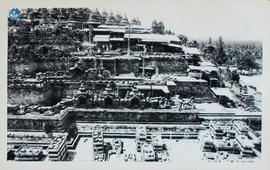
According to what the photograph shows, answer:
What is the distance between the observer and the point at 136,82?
5184mm

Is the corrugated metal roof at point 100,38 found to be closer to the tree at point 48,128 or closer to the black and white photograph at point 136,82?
the black and white photograph at point 136,82

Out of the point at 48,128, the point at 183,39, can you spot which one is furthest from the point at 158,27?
the point at 48,128

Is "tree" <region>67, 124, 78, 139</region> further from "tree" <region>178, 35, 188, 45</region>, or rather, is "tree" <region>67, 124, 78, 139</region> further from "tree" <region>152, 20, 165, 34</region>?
"tree" <region>178, 35, 188, 45</region>

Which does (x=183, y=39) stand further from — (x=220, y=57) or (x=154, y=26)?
(x=220, y=57)

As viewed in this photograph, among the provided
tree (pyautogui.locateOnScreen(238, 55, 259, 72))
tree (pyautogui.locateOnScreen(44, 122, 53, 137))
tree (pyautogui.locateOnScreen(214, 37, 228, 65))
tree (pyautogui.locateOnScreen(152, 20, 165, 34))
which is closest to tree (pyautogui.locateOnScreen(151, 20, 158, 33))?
tree (pyautogui.locateOnScreen(152, 20, 165, 34))

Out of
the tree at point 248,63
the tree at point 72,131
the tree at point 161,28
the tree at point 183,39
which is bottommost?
the tree at point 72,131

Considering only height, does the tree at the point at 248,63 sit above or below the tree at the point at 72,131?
above

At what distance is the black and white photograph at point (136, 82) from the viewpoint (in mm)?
4766

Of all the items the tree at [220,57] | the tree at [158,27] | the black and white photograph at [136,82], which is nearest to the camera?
the black and white photograph at [136,82]

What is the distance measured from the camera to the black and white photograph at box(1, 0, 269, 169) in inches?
188

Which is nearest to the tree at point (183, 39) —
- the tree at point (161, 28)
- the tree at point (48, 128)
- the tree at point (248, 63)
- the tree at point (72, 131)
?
the tree at point (161, 28)

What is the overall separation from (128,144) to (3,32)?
2.63 meters

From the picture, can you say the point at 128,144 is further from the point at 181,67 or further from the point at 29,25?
the point at 29,25

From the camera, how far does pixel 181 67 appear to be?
528cm
